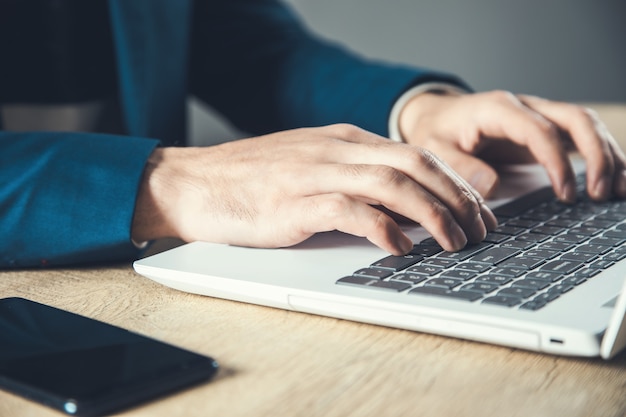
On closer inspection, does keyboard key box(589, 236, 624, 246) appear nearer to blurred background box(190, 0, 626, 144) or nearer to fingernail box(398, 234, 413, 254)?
fingernail box(398, 234, 413, 254)

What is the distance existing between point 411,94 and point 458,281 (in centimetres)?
59

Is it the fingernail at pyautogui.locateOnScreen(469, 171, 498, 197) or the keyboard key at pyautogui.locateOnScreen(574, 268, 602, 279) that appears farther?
the fingernail at pyautogui.locateOnScreen(469, 171, 498, 197)

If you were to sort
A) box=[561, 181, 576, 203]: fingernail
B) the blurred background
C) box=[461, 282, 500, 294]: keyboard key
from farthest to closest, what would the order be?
1. the blurred background
2. box=[561, 181, 576, 203]: fingernail
3. box=[461, 282, 500, 294]: keyboard key

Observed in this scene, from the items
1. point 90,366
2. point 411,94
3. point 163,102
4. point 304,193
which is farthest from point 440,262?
point 163,102

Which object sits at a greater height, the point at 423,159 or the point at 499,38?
the point at 423,159

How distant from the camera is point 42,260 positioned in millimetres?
634

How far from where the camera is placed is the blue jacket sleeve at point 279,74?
3.59ft

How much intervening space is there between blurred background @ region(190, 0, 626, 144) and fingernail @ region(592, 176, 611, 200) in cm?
200

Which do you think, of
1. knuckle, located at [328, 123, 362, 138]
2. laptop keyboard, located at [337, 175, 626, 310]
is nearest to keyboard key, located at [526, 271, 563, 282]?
laptop keyboard, located at [337, 175, 626, 310]

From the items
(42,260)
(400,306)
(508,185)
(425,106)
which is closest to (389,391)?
(400,306)

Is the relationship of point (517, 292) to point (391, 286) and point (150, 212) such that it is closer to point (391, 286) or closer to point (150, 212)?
point (391, 286)

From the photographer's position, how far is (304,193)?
61cm

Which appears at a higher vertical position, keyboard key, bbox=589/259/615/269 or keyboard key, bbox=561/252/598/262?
keyboard key, bbox=589/259/615/269

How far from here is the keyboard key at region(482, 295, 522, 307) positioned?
1.47 feet
